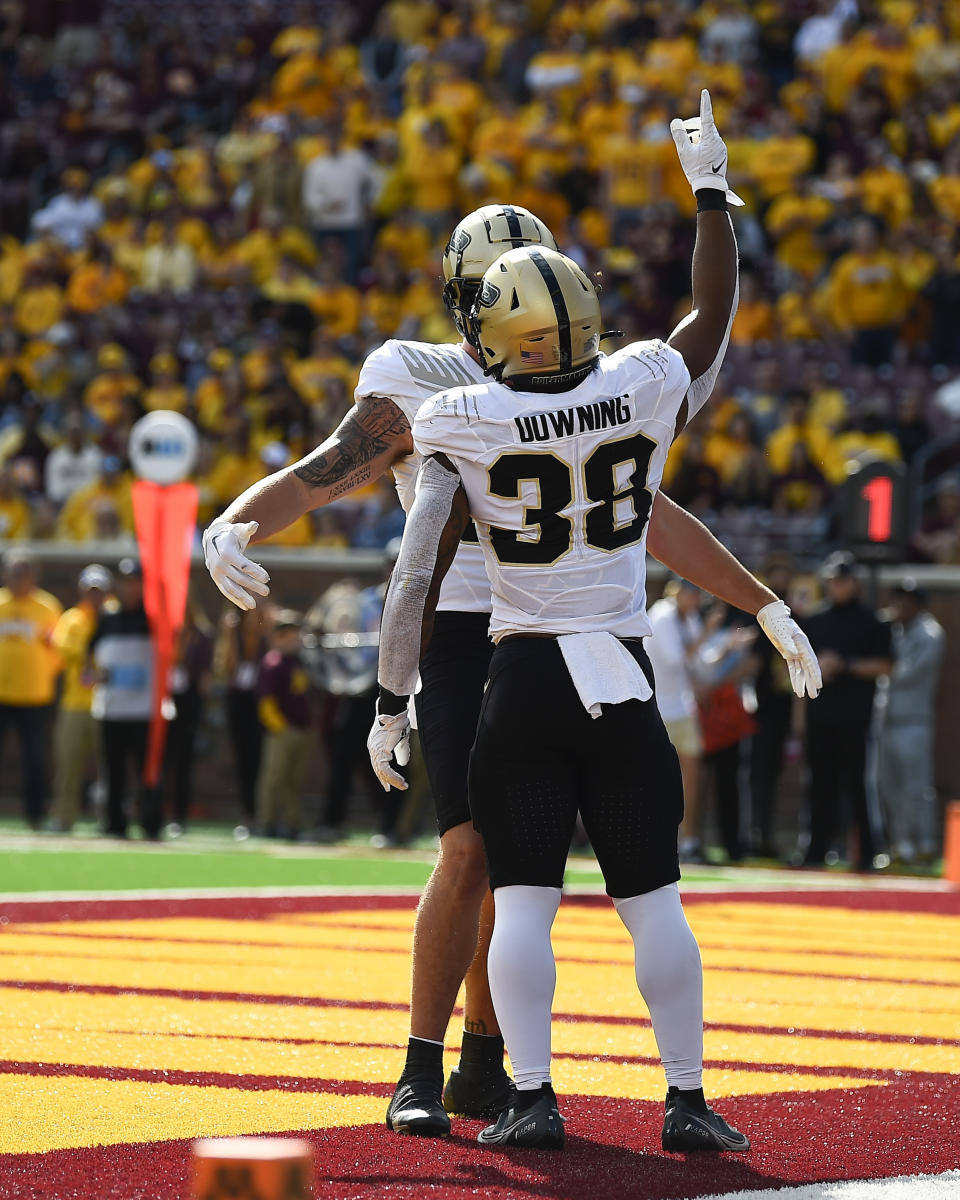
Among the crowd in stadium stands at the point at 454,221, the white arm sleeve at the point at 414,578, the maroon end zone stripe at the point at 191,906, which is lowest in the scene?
the maroon end zone stripe at the point at 191,906

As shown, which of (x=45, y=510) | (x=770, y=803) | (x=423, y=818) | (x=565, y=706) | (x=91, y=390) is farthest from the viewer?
(x=91, y=390)

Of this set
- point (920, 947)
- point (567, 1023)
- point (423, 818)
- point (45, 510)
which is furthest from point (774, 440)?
point (567, 1023)

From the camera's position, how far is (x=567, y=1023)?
6340 mm

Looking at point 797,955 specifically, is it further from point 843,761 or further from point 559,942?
point 843,761

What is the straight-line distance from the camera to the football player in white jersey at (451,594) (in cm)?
462

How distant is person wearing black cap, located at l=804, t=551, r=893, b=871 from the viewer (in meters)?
13.5

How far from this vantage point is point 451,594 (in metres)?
4.77

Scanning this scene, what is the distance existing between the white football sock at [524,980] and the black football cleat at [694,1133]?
266 mm

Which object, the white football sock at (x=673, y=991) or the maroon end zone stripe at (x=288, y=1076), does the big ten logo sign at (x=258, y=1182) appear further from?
the maroon end zone stripe at (x=288, y=1076)

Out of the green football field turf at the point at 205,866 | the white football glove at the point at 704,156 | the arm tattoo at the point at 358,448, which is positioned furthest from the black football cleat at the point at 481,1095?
the green football field turf at the point at 205,866

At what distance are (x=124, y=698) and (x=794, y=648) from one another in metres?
10.6

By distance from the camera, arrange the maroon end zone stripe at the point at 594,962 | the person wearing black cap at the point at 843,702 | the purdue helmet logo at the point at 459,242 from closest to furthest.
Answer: the purdue helmet logo at the point at 459,242 < the maroon end zone stripe at the point at 594,962 < the person wearing black cap at the point at 843,702

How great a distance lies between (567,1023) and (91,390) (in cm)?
1383

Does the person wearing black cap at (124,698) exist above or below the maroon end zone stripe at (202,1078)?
above
